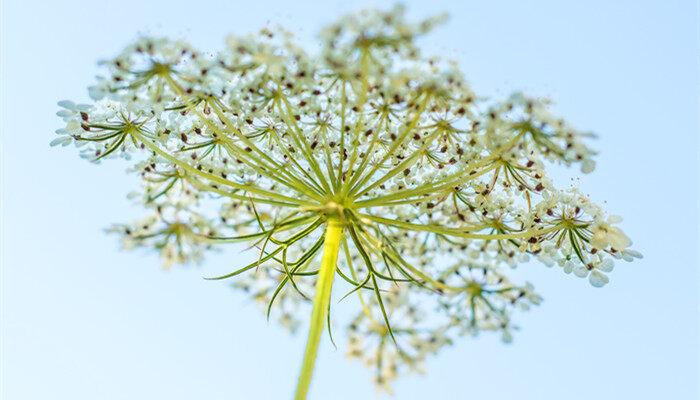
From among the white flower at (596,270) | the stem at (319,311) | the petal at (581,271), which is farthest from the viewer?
the petal at (581,271)

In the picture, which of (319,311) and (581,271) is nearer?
(319,311)

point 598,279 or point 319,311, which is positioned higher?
point 598,279

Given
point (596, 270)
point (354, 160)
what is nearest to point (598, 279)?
point (596, 270)

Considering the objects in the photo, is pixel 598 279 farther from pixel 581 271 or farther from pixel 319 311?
pixel 319 311

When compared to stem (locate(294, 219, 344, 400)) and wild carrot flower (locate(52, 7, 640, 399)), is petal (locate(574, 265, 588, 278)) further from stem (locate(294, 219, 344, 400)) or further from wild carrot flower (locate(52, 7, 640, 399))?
stem (locate(294, 219, 344, 400))

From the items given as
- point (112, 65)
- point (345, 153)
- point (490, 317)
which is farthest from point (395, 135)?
point (112, 65)

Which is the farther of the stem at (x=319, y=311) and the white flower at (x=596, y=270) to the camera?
the white flower at (x=596, y=270)

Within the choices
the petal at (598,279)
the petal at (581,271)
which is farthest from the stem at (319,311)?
the petal at (598,279)

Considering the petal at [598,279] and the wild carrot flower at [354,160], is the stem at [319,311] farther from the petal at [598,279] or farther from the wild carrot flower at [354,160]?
the petal at [598,279]

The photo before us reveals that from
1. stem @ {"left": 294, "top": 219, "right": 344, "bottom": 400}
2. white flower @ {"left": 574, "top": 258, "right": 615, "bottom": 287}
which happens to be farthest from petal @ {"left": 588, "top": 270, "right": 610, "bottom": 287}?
stem @ {"left": 294, "top": 219, "right": 344, "bottom": 400}
